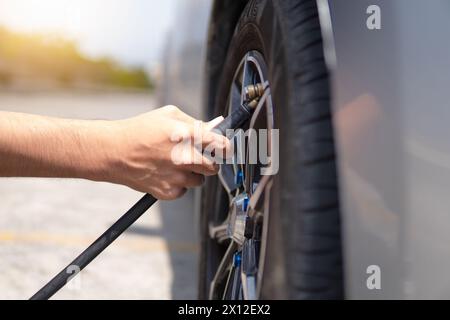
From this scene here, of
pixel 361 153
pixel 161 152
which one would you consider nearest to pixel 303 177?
pixel 361 153

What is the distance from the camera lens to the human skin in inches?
53.6

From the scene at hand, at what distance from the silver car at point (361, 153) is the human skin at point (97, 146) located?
27cm

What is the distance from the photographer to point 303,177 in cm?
110

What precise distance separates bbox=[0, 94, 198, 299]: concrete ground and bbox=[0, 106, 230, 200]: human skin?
62 cm

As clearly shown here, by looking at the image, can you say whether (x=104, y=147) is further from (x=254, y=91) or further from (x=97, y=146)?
(x=254, y=91)

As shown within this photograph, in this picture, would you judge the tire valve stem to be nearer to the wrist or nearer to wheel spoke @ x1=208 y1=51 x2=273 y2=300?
wheel spoke @ x1=208 y1=51 x2=273 y2=300

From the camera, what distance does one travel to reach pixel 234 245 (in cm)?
166

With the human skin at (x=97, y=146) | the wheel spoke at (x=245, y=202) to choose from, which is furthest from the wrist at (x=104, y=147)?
the wheel spoke at (x=245, y=202)

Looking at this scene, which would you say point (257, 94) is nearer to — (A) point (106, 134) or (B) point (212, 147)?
(B) point (212, 147)

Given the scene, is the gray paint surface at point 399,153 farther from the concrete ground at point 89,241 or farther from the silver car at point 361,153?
the concrete ground at point 89,241

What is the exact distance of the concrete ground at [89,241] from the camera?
9.21ft

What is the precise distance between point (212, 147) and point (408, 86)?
490 mm

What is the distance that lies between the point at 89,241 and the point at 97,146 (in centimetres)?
229
